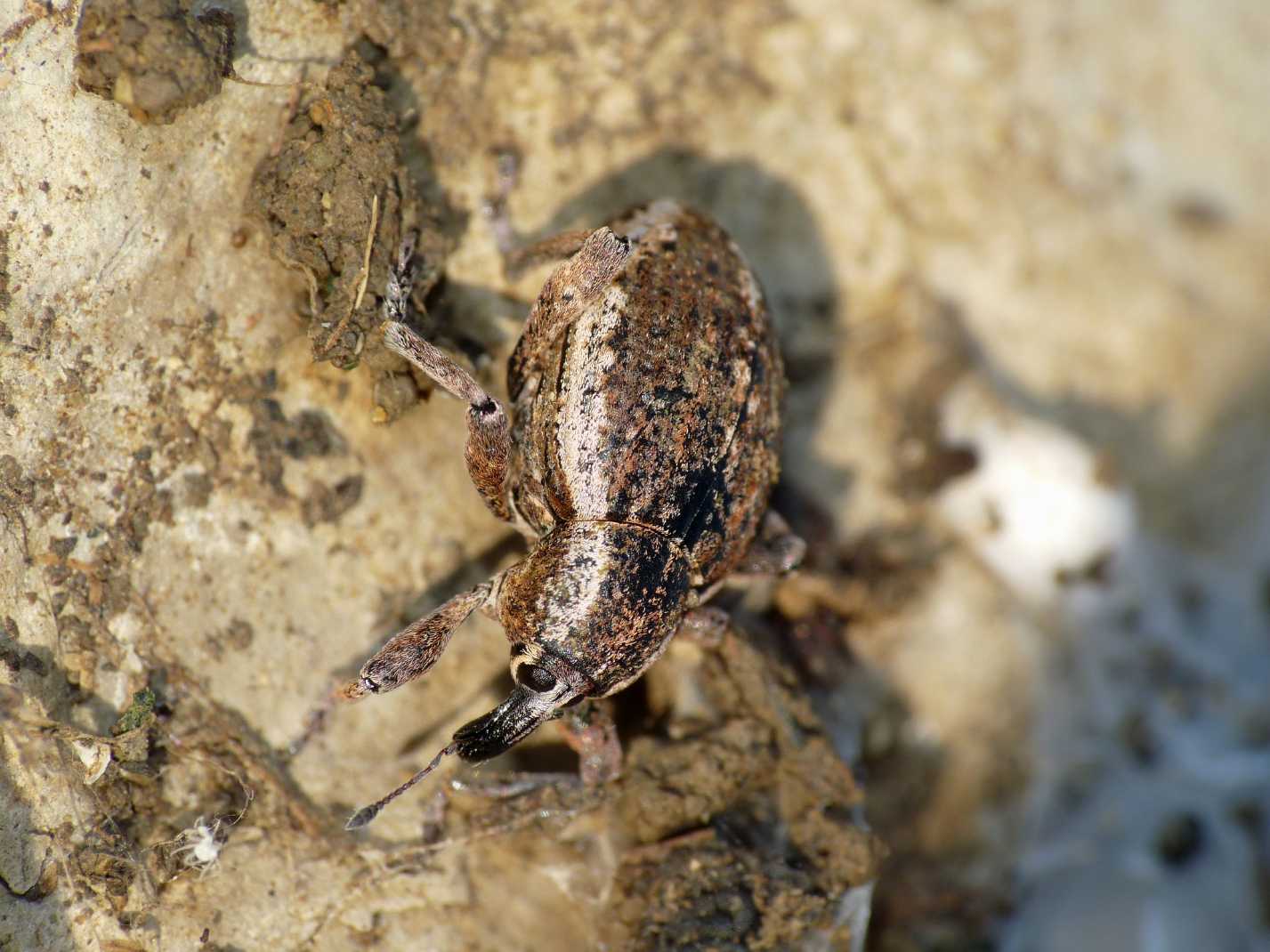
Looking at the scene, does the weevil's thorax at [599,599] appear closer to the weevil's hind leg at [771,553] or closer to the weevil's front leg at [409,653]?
the weevil's front leg at [409,653]

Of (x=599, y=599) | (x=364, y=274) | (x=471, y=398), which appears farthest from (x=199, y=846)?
(x=364, y=274)

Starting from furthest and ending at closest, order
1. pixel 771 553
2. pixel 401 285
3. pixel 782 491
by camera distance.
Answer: pixel 782 491 → pixel 771 553 → pixel 401 285

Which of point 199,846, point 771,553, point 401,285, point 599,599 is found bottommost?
point 199,846

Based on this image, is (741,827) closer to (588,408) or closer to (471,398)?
(588,408)

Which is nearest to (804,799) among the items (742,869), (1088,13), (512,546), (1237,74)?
(742,869)

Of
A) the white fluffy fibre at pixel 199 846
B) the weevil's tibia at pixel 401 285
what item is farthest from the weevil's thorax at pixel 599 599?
the white fluffy fibre at pixel 199 846

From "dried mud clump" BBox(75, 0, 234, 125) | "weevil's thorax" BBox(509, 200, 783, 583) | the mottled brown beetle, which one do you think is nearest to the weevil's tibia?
the mottled brown beetle

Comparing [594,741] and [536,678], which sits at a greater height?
[536,678]
